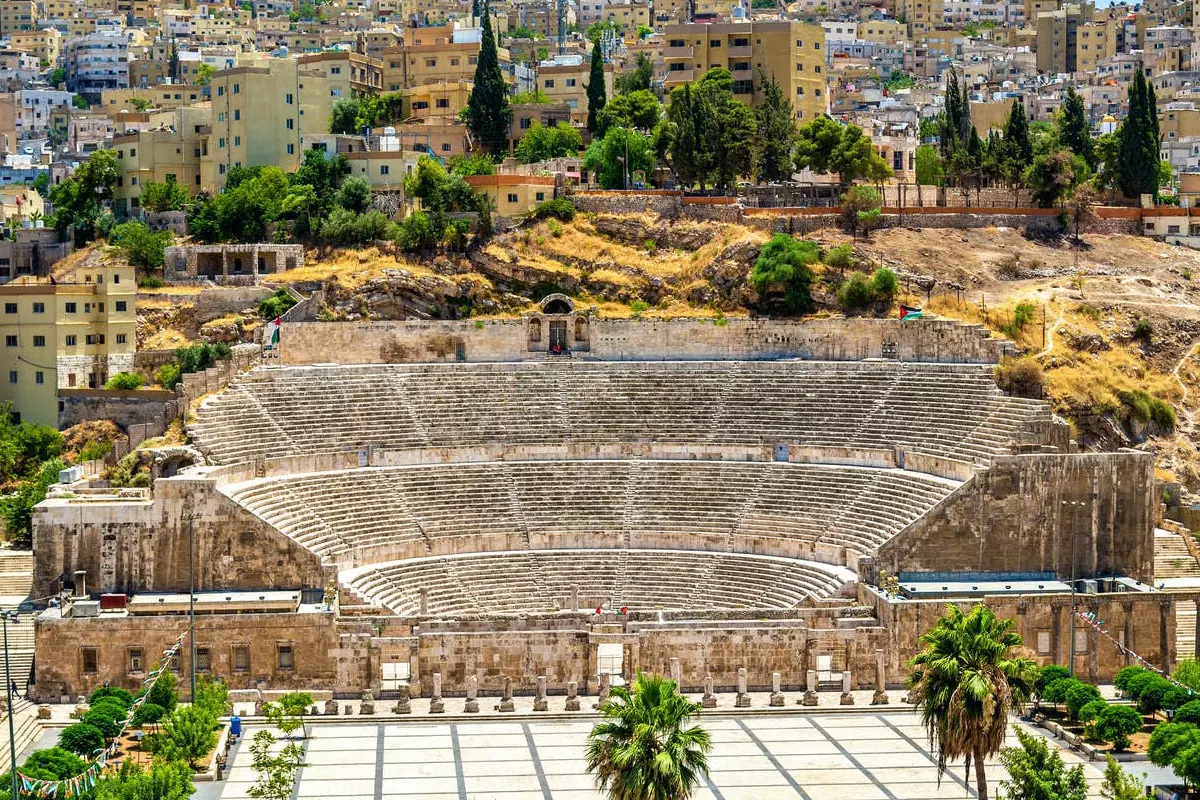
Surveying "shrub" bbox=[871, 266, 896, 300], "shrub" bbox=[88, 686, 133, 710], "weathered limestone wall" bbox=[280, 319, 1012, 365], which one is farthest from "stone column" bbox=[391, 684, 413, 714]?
"shrub" bbox=[871, 266, 896, 300]

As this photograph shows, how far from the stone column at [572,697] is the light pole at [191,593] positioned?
897cm

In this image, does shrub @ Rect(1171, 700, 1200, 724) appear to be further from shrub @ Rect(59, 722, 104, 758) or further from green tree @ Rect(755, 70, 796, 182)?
green tree @ Rect(755, 70, 796, 182)

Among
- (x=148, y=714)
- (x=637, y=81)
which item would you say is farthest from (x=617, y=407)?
(x=637, y=81)

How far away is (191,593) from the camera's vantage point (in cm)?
4434

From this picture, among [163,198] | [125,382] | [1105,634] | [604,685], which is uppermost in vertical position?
[163,198]

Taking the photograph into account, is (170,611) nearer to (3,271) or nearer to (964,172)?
(3,271)

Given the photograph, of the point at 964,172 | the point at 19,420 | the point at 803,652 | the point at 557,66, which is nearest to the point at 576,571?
the point at 803,652

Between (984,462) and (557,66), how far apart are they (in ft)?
161

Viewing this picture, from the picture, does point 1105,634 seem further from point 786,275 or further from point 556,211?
point 556,211

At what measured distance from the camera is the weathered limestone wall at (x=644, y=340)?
5916cm

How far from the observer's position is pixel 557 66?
94562mm

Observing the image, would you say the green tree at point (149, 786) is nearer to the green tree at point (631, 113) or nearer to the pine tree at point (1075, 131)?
the green tree at point (631, 113)

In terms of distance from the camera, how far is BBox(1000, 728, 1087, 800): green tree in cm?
3212

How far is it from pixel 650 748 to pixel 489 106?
180ft
